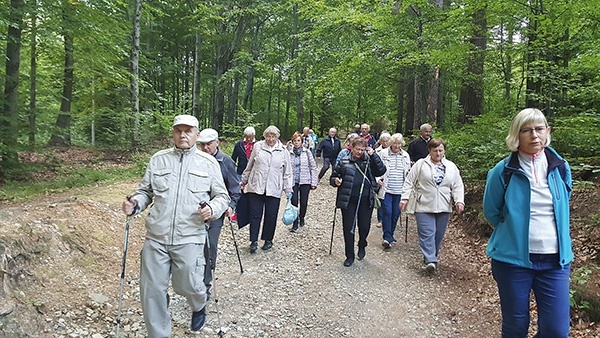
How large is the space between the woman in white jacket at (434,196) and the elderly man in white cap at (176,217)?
3522mm

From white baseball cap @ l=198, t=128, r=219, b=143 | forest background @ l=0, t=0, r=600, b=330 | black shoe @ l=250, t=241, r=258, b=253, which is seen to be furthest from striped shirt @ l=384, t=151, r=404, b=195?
white baseball cap @ l=198, t=128, r=219, b=143

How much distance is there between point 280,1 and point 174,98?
13.1m

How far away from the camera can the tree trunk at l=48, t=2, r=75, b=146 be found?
10547 millimetres

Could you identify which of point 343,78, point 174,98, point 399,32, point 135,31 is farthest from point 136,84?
point 174,98

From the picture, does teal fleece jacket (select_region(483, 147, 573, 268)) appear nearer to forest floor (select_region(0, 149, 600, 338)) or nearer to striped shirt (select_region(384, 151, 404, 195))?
forest floor (select_region(0, 149, 600, 338))

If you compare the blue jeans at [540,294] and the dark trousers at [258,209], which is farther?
the dark trousers at [258,209]

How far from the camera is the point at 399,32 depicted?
1134 cm

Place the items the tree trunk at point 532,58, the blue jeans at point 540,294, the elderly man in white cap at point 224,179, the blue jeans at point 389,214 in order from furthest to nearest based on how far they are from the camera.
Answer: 1. the blue jeans at point 389,214
2. the tree trunk at point 532,58
3. the elderly man in white cap at point 224,179
4. the blue jeans at point 540,294

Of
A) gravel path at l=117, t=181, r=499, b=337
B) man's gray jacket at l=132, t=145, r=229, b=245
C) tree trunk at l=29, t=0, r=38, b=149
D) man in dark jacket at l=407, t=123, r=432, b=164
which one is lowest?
gravel path at l=117, t=181, r=499, b=337

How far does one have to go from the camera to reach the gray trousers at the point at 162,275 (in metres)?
3.43

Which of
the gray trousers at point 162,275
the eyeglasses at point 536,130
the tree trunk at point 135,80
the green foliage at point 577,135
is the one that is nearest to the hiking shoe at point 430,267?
the green foliage at point 577,135

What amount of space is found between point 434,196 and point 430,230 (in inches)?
20.9

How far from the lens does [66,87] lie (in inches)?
609

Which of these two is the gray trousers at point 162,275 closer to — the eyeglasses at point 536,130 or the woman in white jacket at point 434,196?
the eyeglasses at point 536,130
